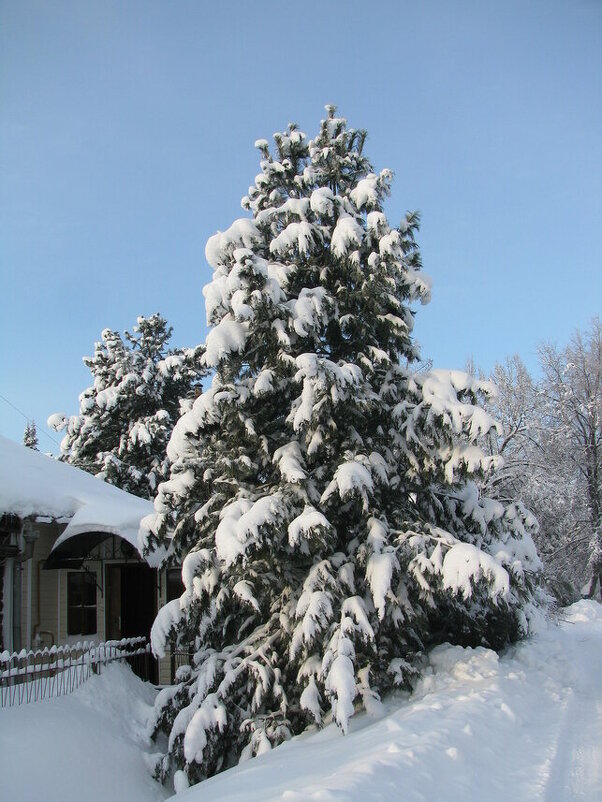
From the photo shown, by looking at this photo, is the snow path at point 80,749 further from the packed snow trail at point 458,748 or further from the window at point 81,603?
the window at point 81,603

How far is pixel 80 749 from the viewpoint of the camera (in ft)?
27.5

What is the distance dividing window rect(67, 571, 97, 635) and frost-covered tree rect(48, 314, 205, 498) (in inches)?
392

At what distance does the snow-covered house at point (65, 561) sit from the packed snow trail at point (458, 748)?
186 inches

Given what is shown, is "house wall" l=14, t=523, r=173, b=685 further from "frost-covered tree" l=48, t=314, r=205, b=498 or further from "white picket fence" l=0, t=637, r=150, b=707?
"frost-covered tree" l=48, t=314, r=205, b=498

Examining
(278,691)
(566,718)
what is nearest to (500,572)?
(566,718)

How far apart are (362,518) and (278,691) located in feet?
8.57

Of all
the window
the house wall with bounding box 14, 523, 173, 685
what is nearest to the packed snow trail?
the house wall with bounding box 14, 523, 173, 685

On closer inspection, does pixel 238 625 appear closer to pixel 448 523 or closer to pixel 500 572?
pixel 448 523

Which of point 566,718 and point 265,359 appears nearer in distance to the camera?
point 566,718

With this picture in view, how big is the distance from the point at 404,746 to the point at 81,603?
931 centimetres

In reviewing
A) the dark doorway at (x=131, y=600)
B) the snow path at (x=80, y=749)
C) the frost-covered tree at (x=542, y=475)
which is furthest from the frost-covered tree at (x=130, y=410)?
the snow path at (x=80, y=749)

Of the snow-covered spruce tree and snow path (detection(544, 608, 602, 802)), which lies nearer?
snow path (detection(544, 608, 602, 802))

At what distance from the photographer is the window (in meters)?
13.4

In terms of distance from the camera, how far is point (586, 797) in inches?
215
